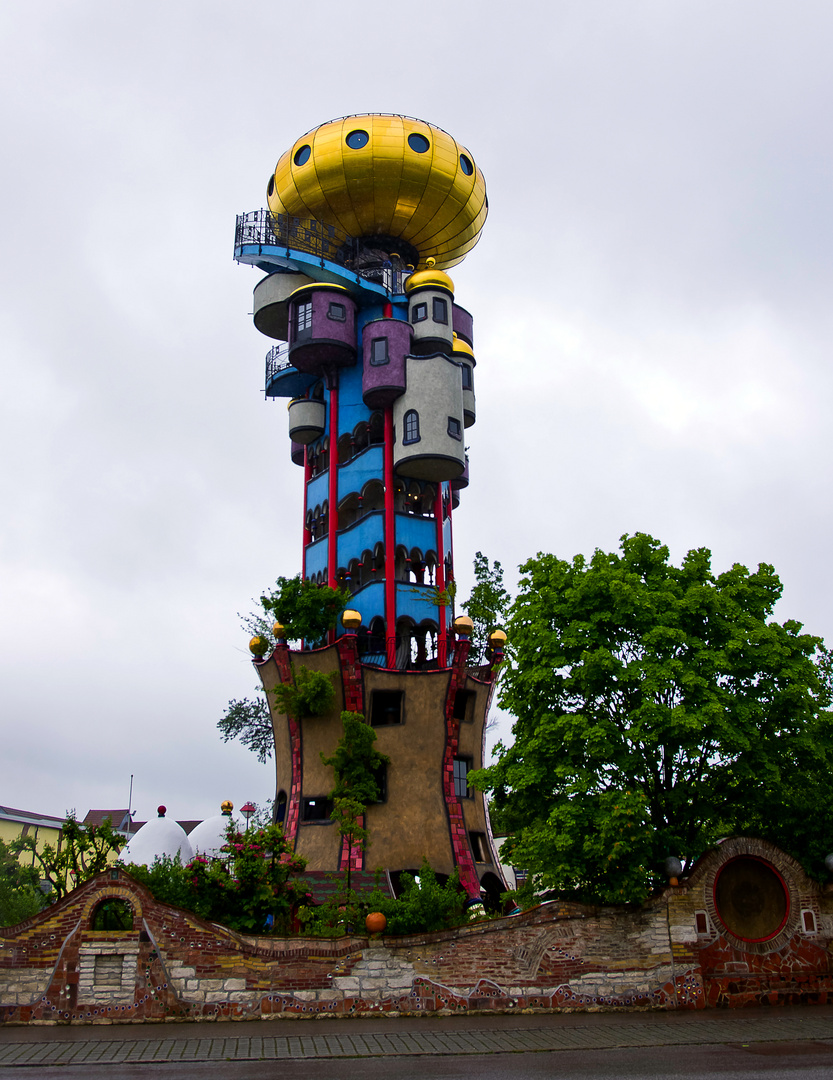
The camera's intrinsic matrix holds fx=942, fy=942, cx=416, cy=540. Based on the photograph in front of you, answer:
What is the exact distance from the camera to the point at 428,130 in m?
40.2

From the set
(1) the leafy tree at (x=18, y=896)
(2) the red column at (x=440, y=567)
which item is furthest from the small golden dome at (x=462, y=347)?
(1) the leafy tree at (x=18, y=896)

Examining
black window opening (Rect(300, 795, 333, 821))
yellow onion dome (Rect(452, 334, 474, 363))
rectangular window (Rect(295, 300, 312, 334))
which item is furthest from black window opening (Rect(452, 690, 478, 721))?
rectangular window (Rect(295, 300, 312, 334))

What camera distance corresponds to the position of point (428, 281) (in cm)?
3916

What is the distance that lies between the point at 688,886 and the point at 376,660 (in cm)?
1678

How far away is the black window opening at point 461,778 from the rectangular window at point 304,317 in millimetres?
17880

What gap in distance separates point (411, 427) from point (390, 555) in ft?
16.4

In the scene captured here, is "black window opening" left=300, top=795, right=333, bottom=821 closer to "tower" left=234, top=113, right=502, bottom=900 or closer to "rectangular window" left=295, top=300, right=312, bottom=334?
"tower" left=234, top=113, right=502, bottom=900

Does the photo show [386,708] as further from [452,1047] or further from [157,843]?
[452,1047]

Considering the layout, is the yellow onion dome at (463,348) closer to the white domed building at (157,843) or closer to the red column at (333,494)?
the red column at (333,494)

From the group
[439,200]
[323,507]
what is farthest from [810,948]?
[439,200]

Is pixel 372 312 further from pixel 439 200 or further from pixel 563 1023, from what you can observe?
pixel 563 1023

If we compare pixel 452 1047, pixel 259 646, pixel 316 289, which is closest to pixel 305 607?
pixel 259 646

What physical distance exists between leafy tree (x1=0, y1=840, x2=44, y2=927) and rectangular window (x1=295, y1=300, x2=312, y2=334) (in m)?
22.4

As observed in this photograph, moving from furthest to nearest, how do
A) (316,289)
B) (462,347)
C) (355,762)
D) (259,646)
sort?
(462,347) < (316,289) < (259,646) < (355,762)
